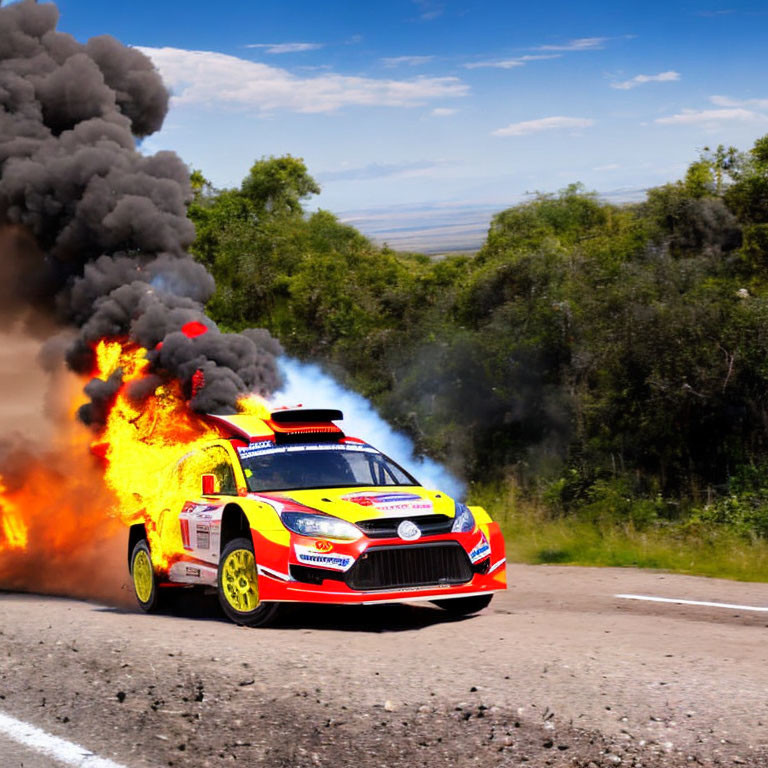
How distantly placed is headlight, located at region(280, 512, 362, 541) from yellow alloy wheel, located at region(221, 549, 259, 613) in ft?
1.48

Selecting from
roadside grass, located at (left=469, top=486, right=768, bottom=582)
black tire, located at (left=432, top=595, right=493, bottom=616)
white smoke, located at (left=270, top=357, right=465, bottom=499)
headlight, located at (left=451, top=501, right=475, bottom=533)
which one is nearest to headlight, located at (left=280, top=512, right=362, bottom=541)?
headlight, located at (left=451, top=501, right=475, bottom=533)

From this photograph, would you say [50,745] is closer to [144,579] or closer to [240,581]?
[240,581]

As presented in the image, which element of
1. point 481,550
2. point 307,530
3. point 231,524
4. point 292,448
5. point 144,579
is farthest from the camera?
point 144,579

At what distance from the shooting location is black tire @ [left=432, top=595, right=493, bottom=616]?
9656 mm

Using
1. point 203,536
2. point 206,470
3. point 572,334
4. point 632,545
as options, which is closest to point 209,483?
point 203,536

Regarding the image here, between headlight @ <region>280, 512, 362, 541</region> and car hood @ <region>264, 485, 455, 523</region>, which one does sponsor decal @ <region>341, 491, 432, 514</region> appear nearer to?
car hood @ <region>264, 485, 455, 523</region>

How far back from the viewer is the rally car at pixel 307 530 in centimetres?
877

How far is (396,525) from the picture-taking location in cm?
894

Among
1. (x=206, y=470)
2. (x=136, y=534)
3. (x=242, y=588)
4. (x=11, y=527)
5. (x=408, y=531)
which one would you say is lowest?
(x=11, y=527)

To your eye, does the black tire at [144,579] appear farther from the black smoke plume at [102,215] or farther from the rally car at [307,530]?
the black smoke plume at [102,215]

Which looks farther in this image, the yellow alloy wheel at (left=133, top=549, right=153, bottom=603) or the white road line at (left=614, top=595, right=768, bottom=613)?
the yellow alloy wheel at (left=133, top=549, right=153, bottom=603)

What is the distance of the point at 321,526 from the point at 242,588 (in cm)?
91

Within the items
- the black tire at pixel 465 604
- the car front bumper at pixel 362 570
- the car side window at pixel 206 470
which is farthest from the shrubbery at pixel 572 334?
the car side window at pixel 206 470

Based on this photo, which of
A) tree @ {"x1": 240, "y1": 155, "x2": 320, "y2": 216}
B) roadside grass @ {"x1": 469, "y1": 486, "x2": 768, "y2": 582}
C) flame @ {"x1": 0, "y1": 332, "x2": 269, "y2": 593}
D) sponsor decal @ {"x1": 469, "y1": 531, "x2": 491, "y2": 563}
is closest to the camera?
sponsor decal @ {"x1": 469, "y1": 531, "x2": 491, "y2": 563}
